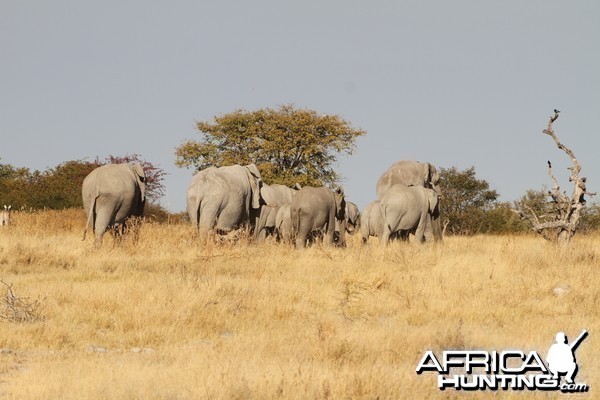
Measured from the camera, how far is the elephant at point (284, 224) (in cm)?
2233

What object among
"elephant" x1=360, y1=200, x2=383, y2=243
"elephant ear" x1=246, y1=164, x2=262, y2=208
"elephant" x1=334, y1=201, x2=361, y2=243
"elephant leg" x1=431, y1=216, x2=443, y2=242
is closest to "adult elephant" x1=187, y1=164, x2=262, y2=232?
"elephant ear" x1=246, y1=164, x2=262, y2=208

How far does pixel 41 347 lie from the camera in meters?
9.90

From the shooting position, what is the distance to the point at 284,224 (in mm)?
23234

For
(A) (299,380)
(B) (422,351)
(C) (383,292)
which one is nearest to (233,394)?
(A) (299,380)

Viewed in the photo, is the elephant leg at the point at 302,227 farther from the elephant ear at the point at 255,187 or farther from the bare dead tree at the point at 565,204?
the bare dead tree at the point at 565,204

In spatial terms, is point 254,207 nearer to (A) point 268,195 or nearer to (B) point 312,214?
(B) point 312,214

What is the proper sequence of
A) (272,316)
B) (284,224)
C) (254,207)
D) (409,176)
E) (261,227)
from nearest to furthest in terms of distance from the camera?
1. (272,316)
2. (254,207)
3. (284,224)
4. (261,227)
5. (409,176)

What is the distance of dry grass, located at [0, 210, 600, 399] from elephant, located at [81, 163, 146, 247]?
828 millimetres

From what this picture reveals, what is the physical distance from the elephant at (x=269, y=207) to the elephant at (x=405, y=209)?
10.6 feet

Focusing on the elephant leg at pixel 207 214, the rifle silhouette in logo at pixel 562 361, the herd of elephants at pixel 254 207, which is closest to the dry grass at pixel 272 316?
the rifle silhouette in logo at pixel 562 361

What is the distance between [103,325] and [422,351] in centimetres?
402

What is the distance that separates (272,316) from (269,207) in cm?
1254

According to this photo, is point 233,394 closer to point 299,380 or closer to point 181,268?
point 299,380

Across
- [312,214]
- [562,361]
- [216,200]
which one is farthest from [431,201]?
[562,361]
